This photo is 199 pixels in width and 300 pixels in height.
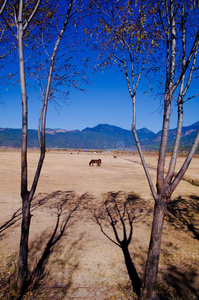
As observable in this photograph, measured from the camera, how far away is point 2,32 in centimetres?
566

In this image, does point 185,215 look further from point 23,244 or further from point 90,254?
point 23,244

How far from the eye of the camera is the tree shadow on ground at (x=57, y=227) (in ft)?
15.0

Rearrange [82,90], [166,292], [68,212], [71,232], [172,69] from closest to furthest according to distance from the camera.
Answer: [172,69] → [166,292] → [82,90] → [71,232] → [68,212]

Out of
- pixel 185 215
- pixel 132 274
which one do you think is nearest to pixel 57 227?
pixel 132 274

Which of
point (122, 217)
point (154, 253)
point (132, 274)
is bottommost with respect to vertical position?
point (122, 217)

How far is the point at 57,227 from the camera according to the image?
26.0 feet

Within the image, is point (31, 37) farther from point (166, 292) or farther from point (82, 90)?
point (166, 292)

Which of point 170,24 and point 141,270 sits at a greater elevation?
point 170,24

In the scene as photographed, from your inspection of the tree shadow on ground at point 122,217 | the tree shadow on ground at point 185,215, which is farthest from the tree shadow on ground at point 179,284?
the tree shadow on ground at point 185,215

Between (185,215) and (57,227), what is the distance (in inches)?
261

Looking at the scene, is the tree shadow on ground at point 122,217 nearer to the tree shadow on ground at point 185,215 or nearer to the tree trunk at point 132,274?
the tree trunk at point 132,274

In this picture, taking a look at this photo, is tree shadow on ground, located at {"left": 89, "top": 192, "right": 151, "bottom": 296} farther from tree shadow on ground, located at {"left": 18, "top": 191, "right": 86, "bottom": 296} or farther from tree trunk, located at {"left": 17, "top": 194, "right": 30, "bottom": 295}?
→ tree trunk, located at {"left": 17, "top": 194, "right": 30, "bottom": 295}

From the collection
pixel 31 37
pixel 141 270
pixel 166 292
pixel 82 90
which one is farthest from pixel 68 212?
pixel 31 37

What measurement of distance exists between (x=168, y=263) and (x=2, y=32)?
8552mm
